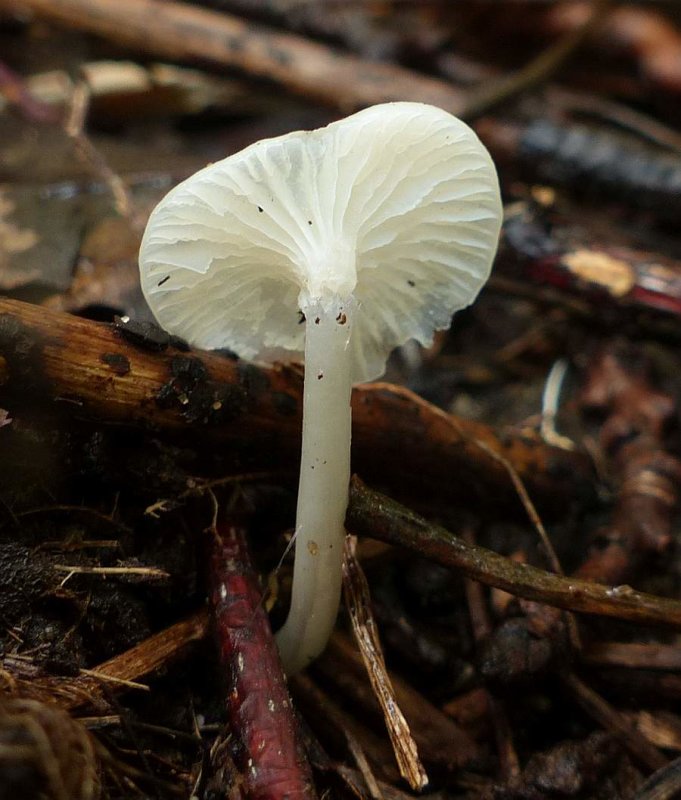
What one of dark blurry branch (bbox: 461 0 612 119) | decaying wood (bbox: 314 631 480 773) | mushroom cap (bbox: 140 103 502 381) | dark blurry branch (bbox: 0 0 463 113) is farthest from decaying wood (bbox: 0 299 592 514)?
dark blurry branch (bbox: 0 0 463 113)

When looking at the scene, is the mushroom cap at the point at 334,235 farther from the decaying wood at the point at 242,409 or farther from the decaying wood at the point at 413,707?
the decaying wood at the point at 413,707

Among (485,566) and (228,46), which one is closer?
(485,566)

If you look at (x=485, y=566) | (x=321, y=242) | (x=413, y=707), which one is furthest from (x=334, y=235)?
(x=413, y=707)

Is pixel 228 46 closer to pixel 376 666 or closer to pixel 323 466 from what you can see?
pixel 323 466

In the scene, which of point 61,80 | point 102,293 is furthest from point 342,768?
point 61,80

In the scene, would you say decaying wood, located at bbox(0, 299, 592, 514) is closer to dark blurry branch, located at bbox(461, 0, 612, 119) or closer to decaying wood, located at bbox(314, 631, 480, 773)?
decaying wood, located at bbox(314, 631, 480, 773)

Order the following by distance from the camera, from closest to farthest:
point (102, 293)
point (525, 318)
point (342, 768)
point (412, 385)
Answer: point (342, 768) < point (102, 293) < point (412, 385) < point (525, 318)

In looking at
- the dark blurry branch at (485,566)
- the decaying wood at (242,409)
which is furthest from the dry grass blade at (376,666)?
the decaying wood at (242,409)

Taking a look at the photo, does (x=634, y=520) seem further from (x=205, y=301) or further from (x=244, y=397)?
(x=205, y=301)
